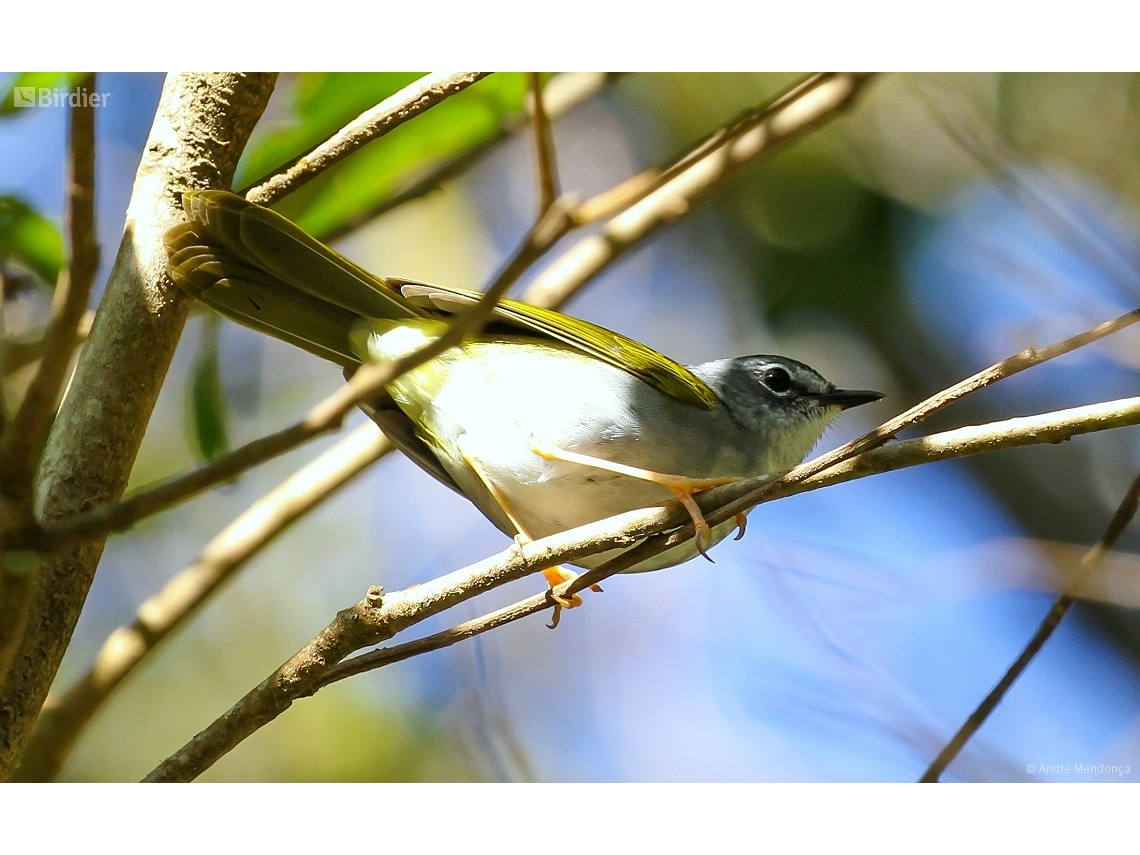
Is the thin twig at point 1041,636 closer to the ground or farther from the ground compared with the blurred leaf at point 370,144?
closer to the ground

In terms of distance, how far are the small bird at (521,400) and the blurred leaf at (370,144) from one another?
30 cm

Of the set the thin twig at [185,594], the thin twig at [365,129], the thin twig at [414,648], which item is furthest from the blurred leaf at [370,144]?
the thin twig at [414,648]

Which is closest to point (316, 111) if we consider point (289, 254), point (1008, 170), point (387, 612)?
point (289, 254)

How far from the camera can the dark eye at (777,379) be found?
2473 mm

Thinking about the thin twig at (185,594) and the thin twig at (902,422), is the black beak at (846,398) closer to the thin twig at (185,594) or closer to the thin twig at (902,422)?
the thin twig at (902,422)

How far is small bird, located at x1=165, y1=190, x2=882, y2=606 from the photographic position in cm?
208

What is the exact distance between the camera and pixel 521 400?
2268 mm

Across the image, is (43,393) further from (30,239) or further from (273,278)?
(30,239)

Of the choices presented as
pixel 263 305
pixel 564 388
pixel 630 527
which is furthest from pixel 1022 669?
pixel 263 305

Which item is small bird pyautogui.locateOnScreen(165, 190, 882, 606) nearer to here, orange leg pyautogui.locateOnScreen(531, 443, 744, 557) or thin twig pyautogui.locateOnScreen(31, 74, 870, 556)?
orange leg pyautogui.locateOnScreen(531, 443, 744, 557)

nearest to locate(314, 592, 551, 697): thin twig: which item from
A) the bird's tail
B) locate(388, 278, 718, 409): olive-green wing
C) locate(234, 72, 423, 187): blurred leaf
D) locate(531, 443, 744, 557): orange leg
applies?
locate(531, 443, 744, 557): orange leg

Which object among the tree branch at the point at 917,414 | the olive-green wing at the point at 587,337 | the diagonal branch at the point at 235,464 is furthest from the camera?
the olive-green wing at the point at 587,337

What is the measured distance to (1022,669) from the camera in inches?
78.8
